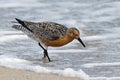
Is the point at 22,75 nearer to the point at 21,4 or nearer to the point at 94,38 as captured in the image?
the point at 94,38

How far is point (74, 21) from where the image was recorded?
37.8ft

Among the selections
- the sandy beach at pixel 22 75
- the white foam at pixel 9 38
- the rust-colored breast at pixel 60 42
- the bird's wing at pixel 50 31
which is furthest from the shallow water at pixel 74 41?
the sandy beach at pixel 22 75

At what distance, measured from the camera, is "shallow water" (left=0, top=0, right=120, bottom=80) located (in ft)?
28.3

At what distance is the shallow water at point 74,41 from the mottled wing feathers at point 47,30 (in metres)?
0.34

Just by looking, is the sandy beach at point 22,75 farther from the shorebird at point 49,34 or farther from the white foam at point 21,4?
the white foam at point 21,4

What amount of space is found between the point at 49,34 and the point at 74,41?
1.23 metres

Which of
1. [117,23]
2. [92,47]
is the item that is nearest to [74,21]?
[117,23]

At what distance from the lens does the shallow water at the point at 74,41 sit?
8.62 m

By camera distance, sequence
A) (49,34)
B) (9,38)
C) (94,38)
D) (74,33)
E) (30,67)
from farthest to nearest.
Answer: (94,38)
(9,38)
(49,34)
(74,33)
(30,67)

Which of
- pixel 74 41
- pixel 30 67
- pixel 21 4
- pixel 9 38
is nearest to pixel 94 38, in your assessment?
pixel 74 41

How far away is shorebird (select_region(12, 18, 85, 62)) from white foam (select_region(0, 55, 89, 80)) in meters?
0.43

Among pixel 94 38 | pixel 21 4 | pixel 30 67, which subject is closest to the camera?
pixel 30 67

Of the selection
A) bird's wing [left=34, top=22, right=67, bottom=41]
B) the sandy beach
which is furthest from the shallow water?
the sandy beach

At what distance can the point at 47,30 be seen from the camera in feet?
29.8
